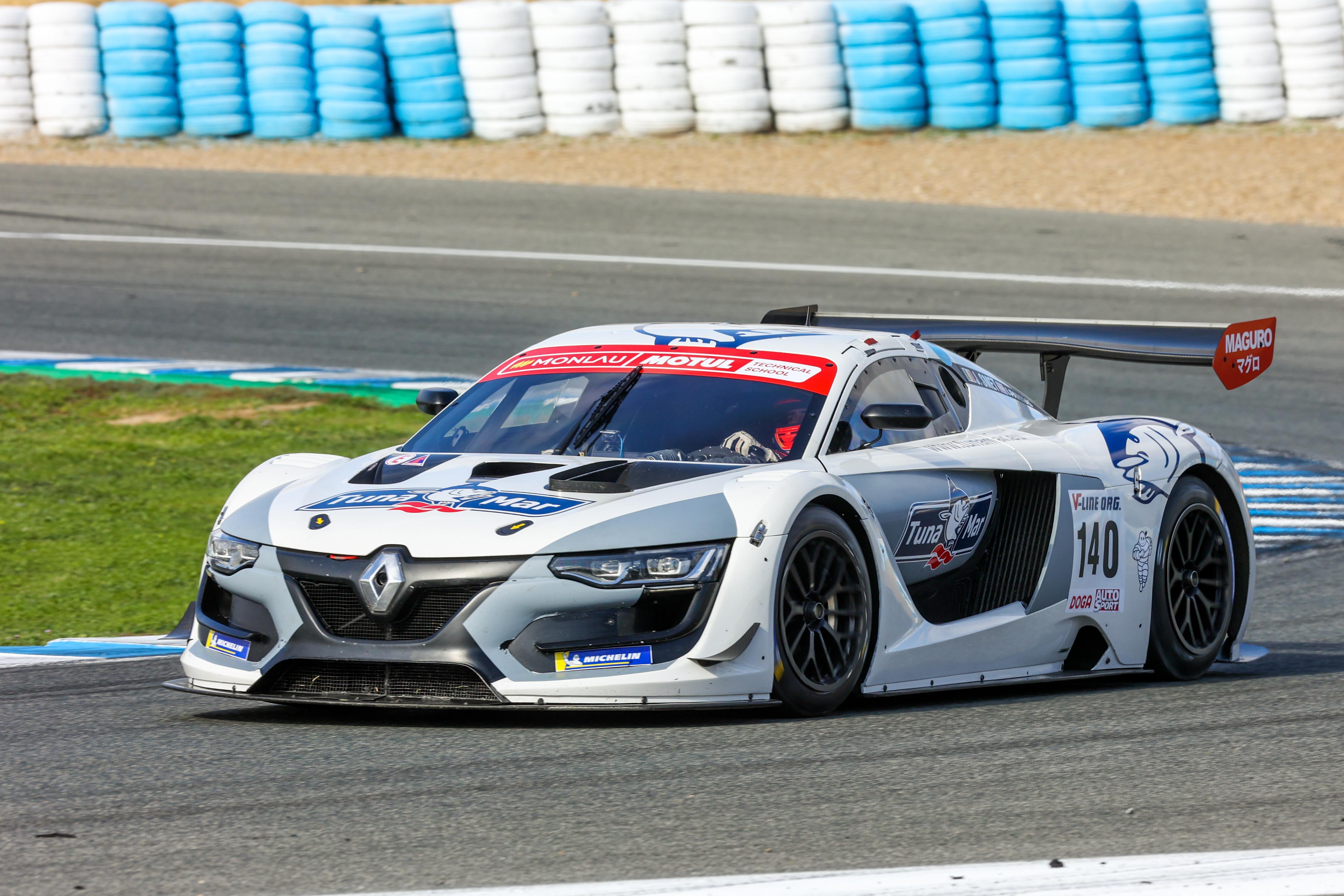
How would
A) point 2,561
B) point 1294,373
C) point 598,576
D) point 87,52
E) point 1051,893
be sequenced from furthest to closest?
point 87,52, point 1294,373, point 2,561, point 598,576, point 1051,893

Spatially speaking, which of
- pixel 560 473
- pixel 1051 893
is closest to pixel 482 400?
pixel 560 473

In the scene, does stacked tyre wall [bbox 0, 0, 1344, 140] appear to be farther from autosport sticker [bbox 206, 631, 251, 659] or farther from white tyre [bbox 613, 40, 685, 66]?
autosport sticker [bbox 206, 631, 251, 659]

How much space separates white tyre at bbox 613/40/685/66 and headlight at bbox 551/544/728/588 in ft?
54.1

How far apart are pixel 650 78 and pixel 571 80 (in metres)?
0.92

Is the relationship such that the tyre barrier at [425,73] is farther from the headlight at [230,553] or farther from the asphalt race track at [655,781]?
the headlight at [230,553]

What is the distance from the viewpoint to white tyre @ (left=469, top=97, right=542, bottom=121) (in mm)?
21359

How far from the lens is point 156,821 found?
4.10m

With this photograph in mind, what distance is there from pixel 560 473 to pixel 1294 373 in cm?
1036

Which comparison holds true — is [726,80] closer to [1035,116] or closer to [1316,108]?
[1035,116]

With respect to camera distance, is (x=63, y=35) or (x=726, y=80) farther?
(x=726, y=80)

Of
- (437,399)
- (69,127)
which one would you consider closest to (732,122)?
(69,127)

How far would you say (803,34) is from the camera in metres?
20.7

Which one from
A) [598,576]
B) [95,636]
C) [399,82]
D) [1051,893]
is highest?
[399,82]

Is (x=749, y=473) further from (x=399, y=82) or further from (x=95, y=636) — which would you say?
(x=399, y=82)
